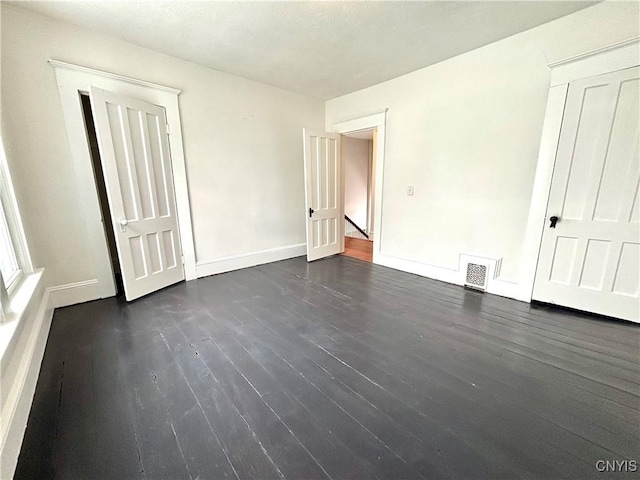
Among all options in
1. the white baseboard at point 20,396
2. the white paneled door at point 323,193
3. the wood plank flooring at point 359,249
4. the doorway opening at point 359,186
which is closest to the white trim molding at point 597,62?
the white paneled door at point 323,193

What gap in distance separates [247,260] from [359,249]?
2.26 m

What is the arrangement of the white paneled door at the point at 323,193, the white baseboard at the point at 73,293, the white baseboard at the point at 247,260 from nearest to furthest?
the white baseboard at the point at 73,293
the white baseboard at the point at 247,260
the white paneled door at the point at 323,193

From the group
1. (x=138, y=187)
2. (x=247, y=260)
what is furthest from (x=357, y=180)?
(x=138, y=187)

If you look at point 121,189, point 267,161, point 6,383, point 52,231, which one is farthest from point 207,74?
point 6,383

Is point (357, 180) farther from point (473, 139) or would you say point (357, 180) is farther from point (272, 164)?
point (473, 139)

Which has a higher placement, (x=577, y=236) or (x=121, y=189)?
(x=121, y=189)

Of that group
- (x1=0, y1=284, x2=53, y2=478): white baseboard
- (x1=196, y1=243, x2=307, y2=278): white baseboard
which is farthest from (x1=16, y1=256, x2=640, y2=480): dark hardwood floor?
(x1=196, y1=243, x2=307, y2=278): white baseboard

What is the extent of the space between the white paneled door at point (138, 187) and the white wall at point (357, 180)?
4666 millimetres

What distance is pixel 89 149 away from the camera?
106 inches

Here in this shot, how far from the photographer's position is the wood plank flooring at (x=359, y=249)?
4.73 meters

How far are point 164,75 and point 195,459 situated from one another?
366cm

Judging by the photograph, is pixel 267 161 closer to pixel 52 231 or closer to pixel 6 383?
pixel 52 231

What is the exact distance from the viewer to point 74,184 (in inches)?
104

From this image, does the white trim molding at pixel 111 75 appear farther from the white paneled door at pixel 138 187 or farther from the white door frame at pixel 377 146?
the white door frame at pixel 377 146
